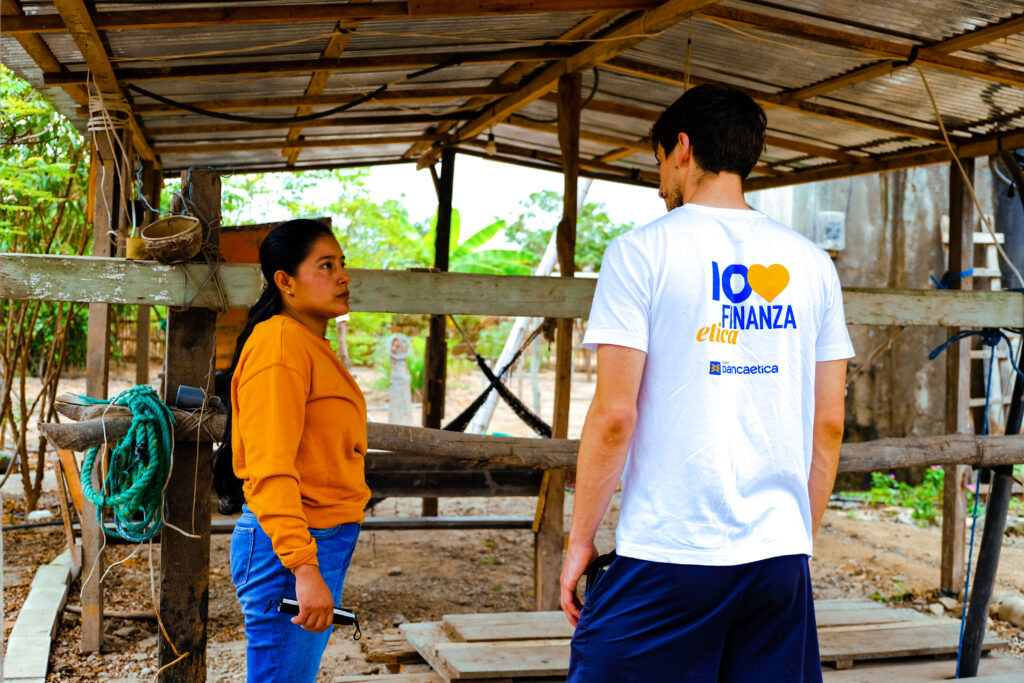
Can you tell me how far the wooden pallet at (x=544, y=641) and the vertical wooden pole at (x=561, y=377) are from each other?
143cm

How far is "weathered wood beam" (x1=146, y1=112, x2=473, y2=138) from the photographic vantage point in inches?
205

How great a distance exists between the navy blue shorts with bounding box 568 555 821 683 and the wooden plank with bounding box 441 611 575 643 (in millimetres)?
1489

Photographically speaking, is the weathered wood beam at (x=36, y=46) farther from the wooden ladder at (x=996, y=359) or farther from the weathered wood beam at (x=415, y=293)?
the wooden ladder at (x=996, y=359)

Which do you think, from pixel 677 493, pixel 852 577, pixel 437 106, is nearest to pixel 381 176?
pixel 437 106

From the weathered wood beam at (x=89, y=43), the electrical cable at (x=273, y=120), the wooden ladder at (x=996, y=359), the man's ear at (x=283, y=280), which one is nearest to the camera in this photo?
the man's ear at (x=283, y=280)

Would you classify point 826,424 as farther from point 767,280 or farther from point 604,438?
point 604,438

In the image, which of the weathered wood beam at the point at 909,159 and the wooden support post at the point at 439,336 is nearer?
the weathered wood beam at the point at 909,159

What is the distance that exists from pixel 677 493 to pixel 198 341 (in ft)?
4.77

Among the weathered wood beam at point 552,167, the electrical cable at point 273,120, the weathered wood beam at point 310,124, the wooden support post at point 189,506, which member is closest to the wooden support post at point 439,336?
Result: the weathered wood beam at point 552,167

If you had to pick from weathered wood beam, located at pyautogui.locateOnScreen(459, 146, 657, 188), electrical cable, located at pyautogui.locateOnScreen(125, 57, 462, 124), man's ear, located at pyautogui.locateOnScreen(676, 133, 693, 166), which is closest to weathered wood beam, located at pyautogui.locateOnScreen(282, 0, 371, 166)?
electrical cable, located at pyautogui.locateOnScreen(125, 57, 462, 124)

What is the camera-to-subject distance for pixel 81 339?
9.45m

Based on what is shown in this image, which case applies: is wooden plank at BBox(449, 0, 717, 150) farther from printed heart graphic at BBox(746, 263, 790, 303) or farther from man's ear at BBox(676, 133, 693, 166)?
printed heart graphic at BBox(746, 263, 790, 303)

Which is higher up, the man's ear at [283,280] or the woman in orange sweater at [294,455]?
the man's ear at [283,280]

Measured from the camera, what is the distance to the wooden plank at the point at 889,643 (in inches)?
117
